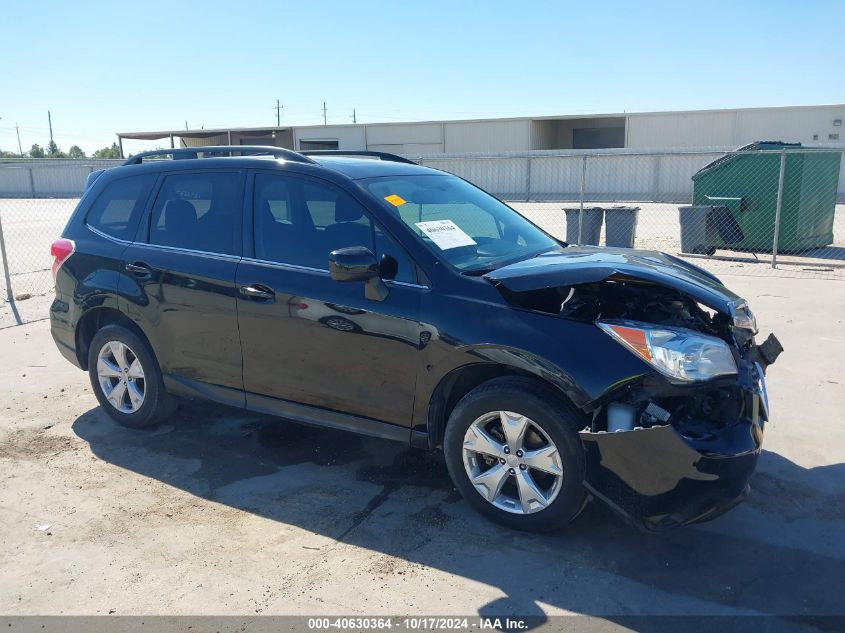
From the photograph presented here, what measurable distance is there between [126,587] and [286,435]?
1847 mm

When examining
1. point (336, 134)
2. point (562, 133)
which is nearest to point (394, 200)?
point (336, 134)

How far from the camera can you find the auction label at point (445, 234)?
13.1ft

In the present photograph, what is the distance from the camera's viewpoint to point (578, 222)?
13539 millimetres

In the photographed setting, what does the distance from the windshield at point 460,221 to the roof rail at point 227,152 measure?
58cm

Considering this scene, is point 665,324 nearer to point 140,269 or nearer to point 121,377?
point 140,269

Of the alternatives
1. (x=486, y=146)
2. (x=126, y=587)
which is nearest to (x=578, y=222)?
(x=126, y=587)

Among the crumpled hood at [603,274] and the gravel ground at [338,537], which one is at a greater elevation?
the crumpled hood at [603,274]

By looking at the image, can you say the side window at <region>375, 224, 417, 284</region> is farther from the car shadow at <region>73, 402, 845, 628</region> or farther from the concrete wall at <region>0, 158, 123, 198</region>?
the concrete wall at <region>0, 158, 123, 198</region>

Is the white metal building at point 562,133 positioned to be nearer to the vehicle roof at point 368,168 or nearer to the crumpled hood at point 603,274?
the vehicle roof at point 368,168

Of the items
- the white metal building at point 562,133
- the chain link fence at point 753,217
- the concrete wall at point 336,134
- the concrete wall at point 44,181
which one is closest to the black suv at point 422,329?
the chain link fence at point 753,217

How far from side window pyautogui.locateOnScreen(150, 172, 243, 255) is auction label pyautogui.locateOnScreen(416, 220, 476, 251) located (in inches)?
49.6

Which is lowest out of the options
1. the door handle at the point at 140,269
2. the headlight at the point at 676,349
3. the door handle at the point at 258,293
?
the headlight at the point at 676,349

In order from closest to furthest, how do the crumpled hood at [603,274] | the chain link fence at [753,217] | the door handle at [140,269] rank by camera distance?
the crumpled hood at [603,274]
the door handle at [140,269]
the chain link fence at [753,217]

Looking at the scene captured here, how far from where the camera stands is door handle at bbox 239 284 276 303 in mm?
4230
